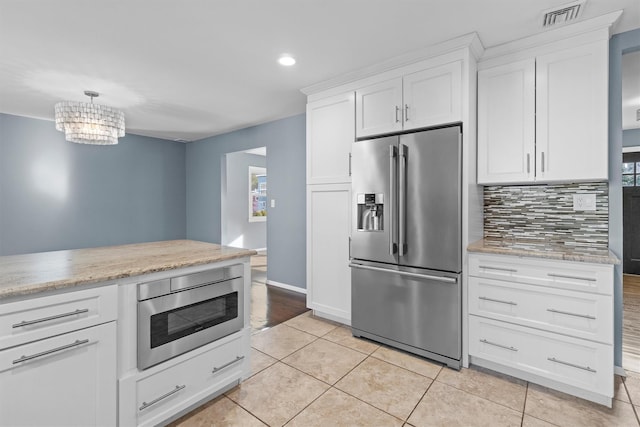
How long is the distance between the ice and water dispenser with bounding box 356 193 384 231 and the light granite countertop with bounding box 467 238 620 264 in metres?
0.74

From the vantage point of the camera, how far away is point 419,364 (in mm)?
2428

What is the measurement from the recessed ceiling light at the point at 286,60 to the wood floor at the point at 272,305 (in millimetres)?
2531

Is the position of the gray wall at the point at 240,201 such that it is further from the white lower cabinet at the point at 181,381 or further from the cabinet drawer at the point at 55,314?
the cabinet drawer at the point at 55,314

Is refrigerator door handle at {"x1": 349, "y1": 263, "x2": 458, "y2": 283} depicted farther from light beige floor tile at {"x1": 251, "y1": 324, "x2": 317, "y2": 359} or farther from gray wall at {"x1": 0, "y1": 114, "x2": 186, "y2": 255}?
gray wall at {"x1": 0, "y1": 114, "x2": 186, "y2": 255}

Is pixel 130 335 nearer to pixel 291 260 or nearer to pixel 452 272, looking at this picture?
pixel 452 272

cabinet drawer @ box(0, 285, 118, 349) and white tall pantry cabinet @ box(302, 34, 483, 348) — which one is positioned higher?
white tall pantry cabinet @ box(302, 34, 483, 348)

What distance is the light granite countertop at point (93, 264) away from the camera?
1.30 metres

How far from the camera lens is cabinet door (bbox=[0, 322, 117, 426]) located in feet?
4.03

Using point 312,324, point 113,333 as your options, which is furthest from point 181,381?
point 312,324

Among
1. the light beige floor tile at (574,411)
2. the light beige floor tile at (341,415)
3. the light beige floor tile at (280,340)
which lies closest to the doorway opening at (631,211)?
the light beige floor tile at (574,411)

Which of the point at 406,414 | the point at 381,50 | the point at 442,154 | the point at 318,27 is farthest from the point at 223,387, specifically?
the point at 381,50

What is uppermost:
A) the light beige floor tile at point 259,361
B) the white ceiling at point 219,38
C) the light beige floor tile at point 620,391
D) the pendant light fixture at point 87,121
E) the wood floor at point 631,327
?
the white ceiling at point 219,38

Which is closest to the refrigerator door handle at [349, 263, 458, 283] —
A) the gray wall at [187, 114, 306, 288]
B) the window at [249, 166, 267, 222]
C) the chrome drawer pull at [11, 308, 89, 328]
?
the gray wall at [187, 114, 306, 288]

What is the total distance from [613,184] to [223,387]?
120 inches
